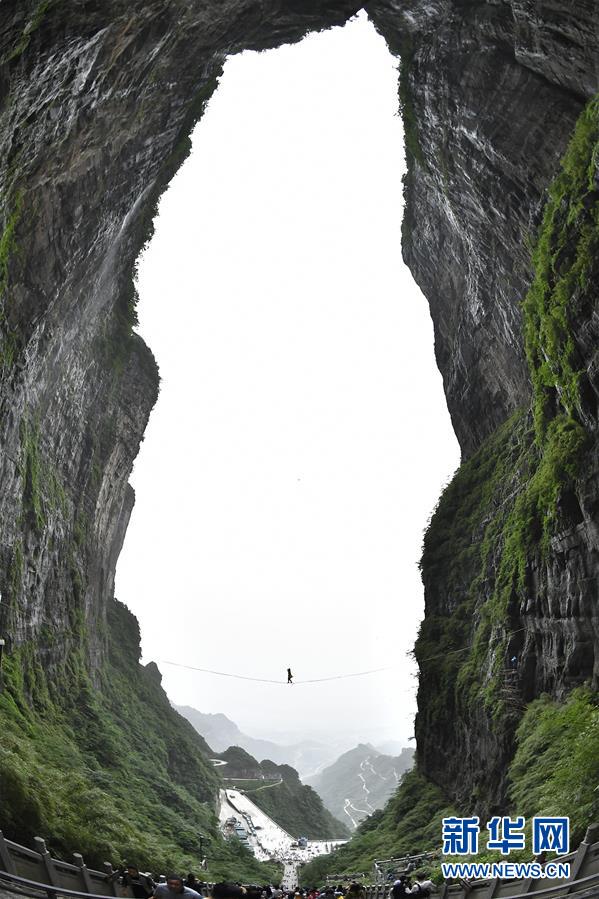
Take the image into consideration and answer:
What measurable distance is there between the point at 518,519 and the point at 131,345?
1110 inches

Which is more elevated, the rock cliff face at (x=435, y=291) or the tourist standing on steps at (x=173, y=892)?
the rock cliff face at (x=435, y=291)

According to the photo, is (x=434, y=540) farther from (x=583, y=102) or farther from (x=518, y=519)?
(x=583, y=102)

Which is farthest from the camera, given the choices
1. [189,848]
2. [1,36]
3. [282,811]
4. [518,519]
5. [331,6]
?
[282,811]

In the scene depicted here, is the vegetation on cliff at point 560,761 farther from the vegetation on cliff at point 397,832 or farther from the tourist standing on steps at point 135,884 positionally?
the tourist standing on steps at point 135,884

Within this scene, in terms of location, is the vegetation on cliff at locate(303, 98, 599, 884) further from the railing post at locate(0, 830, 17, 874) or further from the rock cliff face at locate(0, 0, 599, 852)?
the railing post at locate(0, 830, 17, 874)

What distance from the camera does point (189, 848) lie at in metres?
25.8

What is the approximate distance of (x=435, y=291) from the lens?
39.2 m

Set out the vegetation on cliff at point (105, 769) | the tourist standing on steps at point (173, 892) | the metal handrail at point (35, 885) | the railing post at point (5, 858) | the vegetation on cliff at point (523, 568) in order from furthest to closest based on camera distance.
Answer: the vegetation on cliff at point (523, 568)
the vegetation on cliff at point (105, 769)
the railing post at point (5, 858)
the metal handrail at point (35, 885)
the tourist standing on steps at point (173, 892)

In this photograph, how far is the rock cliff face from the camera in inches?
713

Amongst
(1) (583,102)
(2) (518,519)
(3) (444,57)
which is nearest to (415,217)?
(3) (444,57)

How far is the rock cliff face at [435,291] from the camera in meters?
18.1
